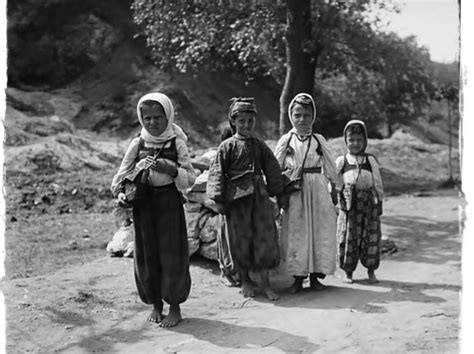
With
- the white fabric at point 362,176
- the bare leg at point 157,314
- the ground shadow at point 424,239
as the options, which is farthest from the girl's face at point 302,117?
the ground shadow at point 424,239

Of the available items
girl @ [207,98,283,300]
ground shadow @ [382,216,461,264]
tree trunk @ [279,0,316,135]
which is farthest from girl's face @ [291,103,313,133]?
tree trunk @ [279,0,316,135]

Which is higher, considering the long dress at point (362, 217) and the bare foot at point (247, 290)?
the long dress at point (362, 217)

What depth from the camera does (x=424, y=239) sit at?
9461 mm

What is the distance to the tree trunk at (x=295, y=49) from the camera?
1082 cm

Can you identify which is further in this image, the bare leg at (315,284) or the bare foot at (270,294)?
the bare leg at (315,284)

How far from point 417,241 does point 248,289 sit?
4218 mm

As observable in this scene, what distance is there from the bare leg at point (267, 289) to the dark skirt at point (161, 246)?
110 cm

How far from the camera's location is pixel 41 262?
24.9 ft

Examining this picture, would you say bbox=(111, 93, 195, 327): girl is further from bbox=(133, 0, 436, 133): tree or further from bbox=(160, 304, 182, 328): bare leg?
Answer: bbox=(133, 0, 436, 133): tree

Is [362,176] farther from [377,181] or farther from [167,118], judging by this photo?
[167,118]

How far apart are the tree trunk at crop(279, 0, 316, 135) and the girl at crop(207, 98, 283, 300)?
16.5 feet

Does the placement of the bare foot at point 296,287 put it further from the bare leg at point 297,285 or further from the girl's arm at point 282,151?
the girl's arm at point 282,151

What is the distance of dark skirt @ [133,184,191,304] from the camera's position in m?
4.96

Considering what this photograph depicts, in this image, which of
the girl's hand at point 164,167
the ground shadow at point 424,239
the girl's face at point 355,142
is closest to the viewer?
the girl's hand at point 164,167
